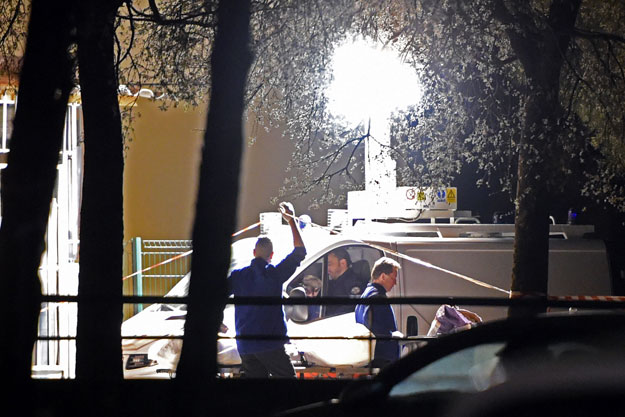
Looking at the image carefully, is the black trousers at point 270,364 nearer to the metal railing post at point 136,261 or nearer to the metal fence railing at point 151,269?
the metal fence railing at point 151,269

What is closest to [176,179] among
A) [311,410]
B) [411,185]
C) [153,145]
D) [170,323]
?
[153,145]

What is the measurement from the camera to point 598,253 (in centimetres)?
1189

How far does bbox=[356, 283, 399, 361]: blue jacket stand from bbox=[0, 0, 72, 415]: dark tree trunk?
129 inches

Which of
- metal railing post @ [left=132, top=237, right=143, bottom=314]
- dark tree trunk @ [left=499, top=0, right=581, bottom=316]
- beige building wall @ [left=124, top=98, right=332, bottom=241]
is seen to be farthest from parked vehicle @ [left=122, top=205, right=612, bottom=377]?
beige building wall @ [left=124, top=98, right=332, bottom=241]

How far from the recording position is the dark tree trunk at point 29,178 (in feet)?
22.8

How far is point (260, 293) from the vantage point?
9.55m

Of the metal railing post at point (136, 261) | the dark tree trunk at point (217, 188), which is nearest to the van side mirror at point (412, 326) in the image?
the dark tree trunk at point (217, 188)

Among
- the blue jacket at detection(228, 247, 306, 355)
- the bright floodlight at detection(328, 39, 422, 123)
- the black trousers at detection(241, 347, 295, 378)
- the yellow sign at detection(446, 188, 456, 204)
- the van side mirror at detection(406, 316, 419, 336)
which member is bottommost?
the black trousers at detection(241, 347, 295, 378)

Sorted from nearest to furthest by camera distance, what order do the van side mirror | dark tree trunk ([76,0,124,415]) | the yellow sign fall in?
1. dark tree trunk ([76,0,124,415])
2. the van side mirror
3. the yellow sign

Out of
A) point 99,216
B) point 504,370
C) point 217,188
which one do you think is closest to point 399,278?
point 99,216

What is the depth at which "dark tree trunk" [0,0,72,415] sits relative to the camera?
6957mm

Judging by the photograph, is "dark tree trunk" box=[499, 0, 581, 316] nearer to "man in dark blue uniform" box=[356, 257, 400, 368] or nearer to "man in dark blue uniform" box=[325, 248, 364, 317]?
"man in dark blue uniform" box=[356, 257, 400, 368]

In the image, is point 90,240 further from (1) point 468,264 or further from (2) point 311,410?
(1) point 468,264

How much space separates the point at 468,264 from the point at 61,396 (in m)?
5.55
